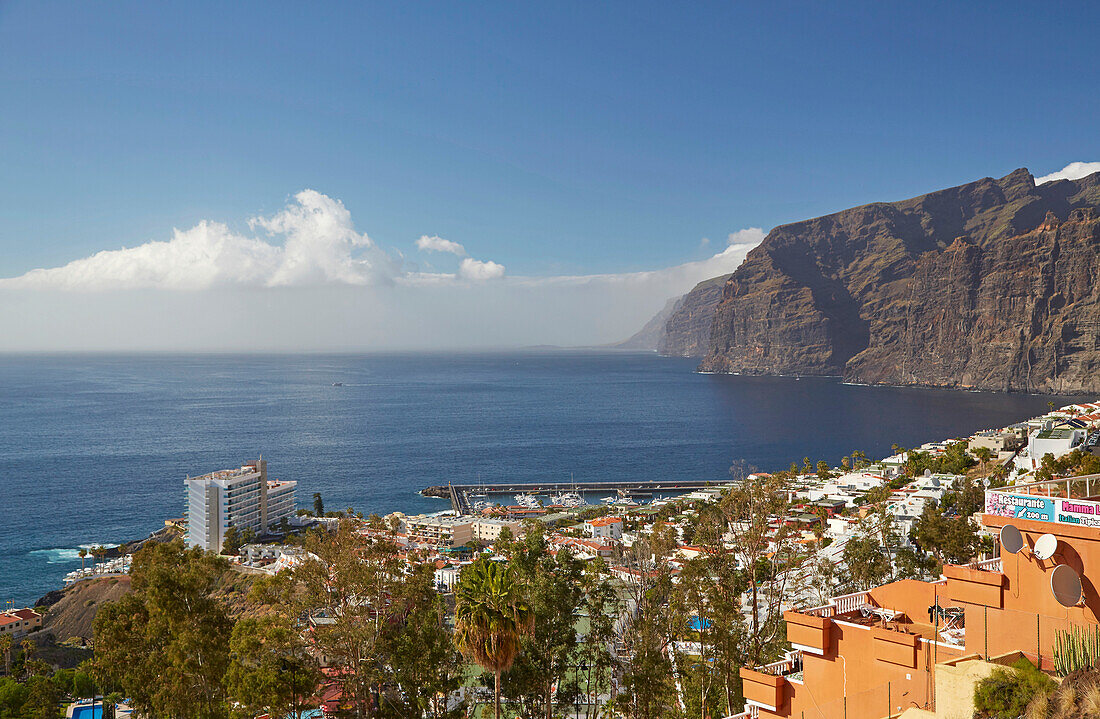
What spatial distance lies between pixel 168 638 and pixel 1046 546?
11898 mm

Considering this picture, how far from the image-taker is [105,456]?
251ft

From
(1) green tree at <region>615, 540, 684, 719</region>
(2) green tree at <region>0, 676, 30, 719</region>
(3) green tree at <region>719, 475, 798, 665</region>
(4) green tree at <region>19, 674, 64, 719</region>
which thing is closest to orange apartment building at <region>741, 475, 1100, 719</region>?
(3) green tree at <region>719, 475, 798, 665</region>

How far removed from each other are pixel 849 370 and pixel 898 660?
200 meters

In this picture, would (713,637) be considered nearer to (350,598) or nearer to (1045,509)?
(350,598)

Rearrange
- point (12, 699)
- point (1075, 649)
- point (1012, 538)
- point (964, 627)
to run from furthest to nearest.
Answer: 1. point (12, 699)
2. point (964, 627)
3. point (1012, 538)
4. point (1075, 649)

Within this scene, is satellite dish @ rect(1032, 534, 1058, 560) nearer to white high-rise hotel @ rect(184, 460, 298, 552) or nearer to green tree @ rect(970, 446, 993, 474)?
white high-rise hotel @ rect(184, 460, 298, 552)

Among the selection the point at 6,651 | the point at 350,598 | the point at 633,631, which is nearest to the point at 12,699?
the point at 6,651

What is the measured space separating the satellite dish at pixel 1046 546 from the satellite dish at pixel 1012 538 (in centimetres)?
17

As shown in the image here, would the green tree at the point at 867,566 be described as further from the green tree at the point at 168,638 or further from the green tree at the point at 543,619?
the green tree at the point at 168,638

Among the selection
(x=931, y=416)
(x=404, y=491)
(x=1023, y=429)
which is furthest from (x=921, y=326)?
(x=404, y=491)

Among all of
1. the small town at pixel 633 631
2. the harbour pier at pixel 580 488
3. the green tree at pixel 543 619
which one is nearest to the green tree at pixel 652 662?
the small town at pixel 633 631

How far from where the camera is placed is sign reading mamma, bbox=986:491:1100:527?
690 centimetres

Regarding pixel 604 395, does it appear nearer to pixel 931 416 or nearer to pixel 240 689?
pixel 931 416

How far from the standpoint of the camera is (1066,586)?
6.80 meters
